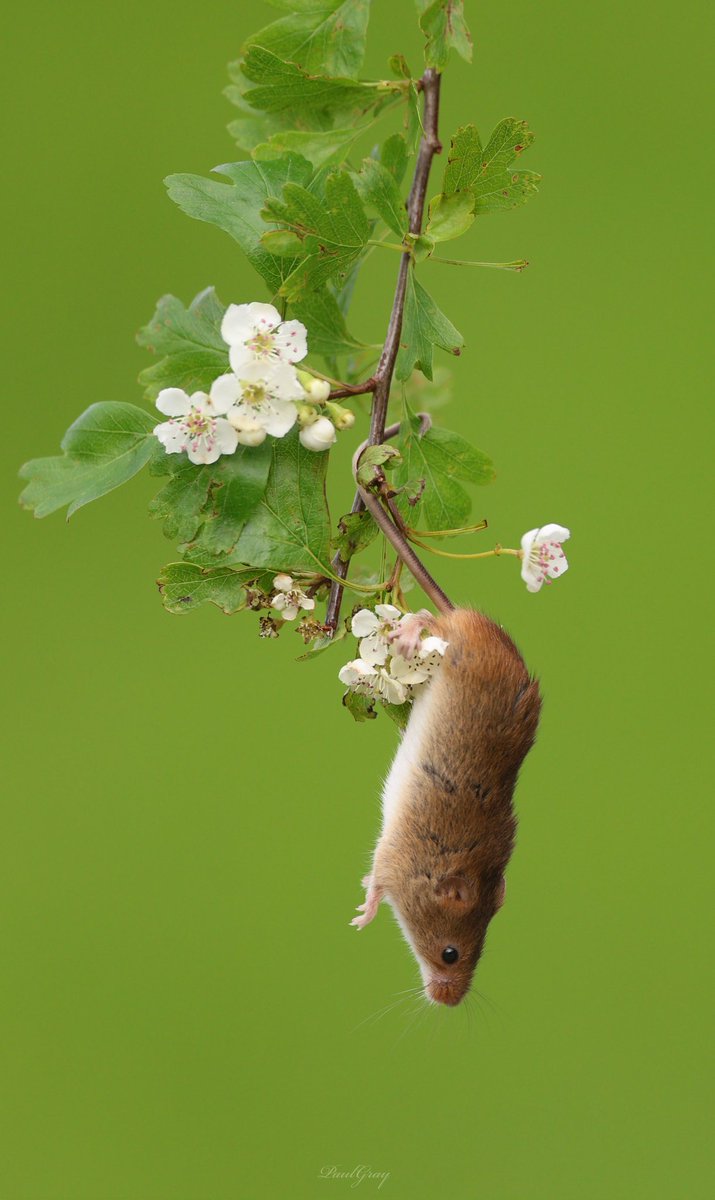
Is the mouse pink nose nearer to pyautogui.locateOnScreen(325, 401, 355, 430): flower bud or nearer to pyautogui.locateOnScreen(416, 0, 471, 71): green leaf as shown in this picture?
pyautogui.locateOnScreen(325, 401, 355, 430): flower bud

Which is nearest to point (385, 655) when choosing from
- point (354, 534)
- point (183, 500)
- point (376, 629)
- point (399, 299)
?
point (376, 629)

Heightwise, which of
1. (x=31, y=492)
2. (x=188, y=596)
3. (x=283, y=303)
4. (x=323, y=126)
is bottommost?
(x=188, y=596)

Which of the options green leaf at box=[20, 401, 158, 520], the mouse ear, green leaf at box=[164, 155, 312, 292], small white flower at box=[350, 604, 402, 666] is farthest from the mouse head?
green leaf at box=[164, 155, 312, 292]

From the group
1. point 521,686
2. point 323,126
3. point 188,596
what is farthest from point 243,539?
point 323,126

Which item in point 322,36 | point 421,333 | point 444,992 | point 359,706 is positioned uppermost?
point 322,36

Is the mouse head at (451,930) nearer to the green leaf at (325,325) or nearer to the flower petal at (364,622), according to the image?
the flower petal at (364,622)

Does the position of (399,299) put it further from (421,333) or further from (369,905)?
(369,905)

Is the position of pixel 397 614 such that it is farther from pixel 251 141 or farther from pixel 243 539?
pixel 251 141
